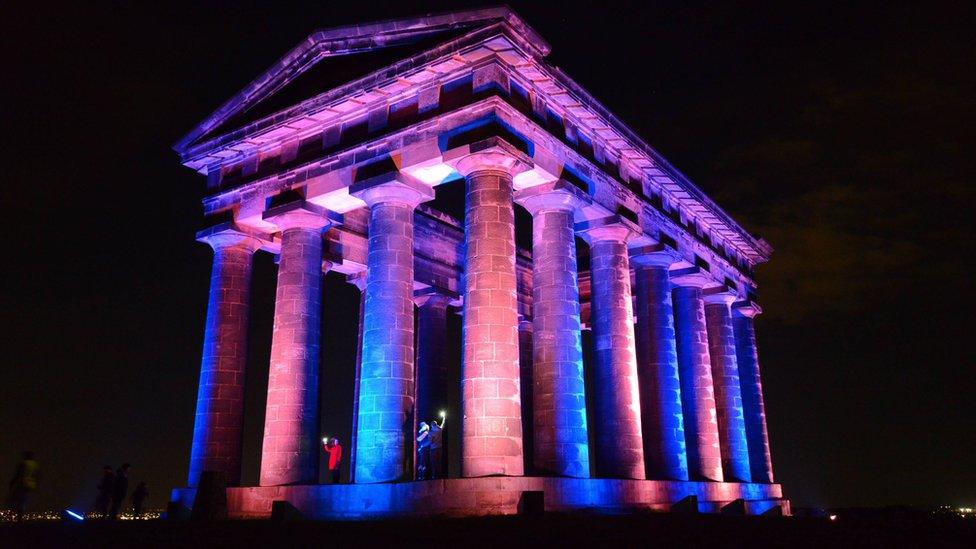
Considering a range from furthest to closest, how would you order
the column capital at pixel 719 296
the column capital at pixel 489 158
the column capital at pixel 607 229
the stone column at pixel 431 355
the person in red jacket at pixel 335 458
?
the column capital at pixel 719 296 < the stone column at pixel 431 355 < the column capital at pixel 607 229 < the person in red jacket at pixel 335 458 < the column capital at pixel 489 158

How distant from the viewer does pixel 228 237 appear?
116ft

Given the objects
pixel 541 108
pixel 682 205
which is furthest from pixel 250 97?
pixel 682 205

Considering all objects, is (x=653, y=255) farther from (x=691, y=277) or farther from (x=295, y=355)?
(x=295, y=355)

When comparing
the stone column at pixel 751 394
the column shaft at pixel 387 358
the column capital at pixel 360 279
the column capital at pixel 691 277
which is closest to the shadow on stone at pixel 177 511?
the column shaft at pixel 387 358

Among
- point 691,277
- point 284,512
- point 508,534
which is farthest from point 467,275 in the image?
point 691,277

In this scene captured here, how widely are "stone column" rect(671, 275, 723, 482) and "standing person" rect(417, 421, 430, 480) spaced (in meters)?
17.1

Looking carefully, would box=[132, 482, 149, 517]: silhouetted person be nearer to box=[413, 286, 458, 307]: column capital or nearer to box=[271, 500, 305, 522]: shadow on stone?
box=[271, 500, 305, 522]: shadow on stone

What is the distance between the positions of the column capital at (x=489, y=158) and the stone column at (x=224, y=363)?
1269 cm

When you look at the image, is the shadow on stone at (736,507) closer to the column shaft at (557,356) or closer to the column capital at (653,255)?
the column shaft at (557,356)

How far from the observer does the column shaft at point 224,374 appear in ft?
107

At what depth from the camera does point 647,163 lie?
38.2m

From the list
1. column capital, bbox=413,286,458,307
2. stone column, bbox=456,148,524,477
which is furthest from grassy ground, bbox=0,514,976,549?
column capital, bbox=413,286,458,307

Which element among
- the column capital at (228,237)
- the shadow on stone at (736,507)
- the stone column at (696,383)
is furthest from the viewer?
the stone column at (696,383)

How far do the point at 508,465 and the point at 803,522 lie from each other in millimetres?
9586
